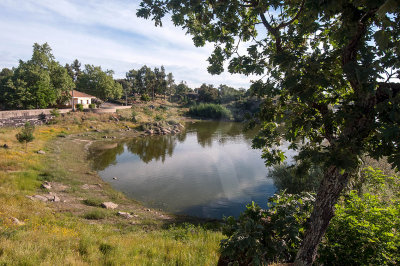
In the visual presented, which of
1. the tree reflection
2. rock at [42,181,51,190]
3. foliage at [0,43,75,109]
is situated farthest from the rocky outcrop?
rock at [42,181,51,190]

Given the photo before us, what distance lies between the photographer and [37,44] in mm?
46719

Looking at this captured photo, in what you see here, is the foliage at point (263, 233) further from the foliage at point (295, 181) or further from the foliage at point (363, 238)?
the foliage at point (295, 181)

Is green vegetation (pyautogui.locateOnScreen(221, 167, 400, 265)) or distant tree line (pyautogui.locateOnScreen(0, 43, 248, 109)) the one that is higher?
distant tree line (pyautogui.locateOnScreen(0, 43, 248, 109))

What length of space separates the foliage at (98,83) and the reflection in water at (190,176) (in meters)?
35.2

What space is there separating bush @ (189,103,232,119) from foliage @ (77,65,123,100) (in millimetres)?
27568

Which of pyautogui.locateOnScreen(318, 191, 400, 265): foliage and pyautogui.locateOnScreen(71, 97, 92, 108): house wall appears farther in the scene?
pyautogui.locateOnScreen(71, 97, 92, 108): house wall

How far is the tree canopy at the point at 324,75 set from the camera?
9.65 ft

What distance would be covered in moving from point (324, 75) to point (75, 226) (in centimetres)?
1081

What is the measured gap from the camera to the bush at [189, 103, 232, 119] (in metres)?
76.2

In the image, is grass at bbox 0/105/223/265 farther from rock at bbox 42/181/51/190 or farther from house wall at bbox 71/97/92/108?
house wall at bbox 71/97/92/108

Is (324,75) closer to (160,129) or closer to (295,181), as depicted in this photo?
(295,181)

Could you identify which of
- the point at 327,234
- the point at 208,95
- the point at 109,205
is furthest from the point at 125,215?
the point at 208,95

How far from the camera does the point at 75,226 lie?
966cm

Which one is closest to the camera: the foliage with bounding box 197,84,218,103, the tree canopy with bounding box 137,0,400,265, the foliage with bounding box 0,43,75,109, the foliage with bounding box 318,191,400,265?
the tree canopy with bounding box 137,0,400,265
